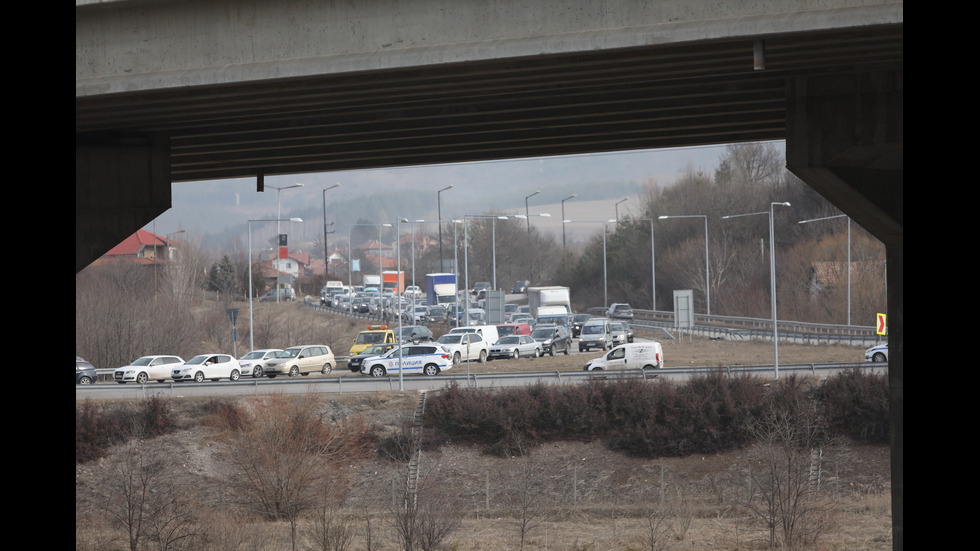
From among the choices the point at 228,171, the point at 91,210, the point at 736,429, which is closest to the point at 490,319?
the point at 736,429

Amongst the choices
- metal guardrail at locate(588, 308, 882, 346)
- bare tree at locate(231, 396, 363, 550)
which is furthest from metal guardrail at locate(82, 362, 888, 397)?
metal guardrail at locate(588, 308, 882, 346)

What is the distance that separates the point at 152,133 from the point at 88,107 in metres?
3.99

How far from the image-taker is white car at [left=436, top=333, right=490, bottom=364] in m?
52.5

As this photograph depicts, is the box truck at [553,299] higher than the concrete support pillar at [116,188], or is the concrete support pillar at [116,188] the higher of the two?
the concrete support pillar at [116,188]

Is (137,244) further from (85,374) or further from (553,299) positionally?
(85,374)

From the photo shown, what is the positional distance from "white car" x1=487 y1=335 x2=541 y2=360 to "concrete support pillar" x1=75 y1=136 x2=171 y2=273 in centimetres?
3742

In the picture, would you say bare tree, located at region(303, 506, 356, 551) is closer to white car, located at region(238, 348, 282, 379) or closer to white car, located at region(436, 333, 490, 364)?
white car, located at region(238, 348, 282, 379)

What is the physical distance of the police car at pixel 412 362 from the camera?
45.7 meters

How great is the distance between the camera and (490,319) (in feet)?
161

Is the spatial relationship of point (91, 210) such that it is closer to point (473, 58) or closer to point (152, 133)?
point (152, 133)

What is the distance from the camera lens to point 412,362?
150 feet

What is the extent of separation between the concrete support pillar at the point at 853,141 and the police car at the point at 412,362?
3126cm

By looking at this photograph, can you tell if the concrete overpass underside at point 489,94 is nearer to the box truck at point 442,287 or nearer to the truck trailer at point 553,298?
the truck trailer at point 553,298

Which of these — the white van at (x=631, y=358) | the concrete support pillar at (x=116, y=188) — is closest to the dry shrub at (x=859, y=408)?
the white van at (x=631, y=358)
